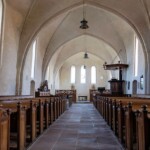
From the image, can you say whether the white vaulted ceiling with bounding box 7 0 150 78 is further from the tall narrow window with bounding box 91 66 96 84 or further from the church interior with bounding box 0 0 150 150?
the tall narrow window with bounding box 91 66 96 84

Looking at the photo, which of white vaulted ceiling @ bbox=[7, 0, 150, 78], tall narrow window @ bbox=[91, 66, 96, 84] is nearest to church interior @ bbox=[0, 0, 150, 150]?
white vaulted ceiling @ bbox=[7, 0, 150, 78]

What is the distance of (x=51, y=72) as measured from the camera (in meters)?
23.9

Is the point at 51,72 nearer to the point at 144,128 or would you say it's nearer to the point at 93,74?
the point at 93,74

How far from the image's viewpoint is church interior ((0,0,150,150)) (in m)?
4.44

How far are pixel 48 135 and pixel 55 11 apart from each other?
860cm

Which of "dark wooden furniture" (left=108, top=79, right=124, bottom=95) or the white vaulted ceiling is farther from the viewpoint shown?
"dark wooden furniture" (left=108, top=79, right=124, bottom=95)

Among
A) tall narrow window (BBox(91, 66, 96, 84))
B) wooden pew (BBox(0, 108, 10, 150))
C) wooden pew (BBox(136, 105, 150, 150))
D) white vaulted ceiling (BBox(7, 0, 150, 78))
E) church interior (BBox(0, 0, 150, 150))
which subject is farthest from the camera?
tall narrow window (BBox(91, 66, 96, 84))

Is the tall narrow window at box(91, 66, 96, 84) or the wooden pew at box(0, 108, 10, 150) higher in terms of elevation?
the tall narrow window at box(91, 66, 96, 84)

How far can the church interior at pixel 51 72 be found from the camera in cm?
444

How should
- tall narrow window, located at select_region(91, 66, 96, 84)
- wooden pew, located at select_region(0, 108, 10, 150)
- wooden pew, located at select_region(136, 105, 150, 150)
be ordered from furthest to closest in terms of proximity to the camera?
1. tall narrow window, located at select_region(91, 66, 96, 84)
2. wooden pew, located at select_region(136, 105, 150, 150)
3. wooden pew, located at select_region(0, 108, 10, 150)

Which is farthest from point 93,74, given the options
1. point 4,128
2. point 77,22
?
point 4,128

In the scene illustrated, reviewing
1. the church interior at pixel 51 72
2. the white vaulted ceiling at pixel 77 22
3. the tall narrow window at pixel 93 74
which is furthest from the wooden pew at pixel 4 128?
the tall narrow window at pixel 93 74

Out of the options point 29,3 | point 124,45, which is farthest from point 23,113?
point 124,45

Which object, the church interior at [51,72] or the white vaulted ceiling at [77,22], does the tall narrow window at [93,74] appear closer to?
the church interior at [51,72]
